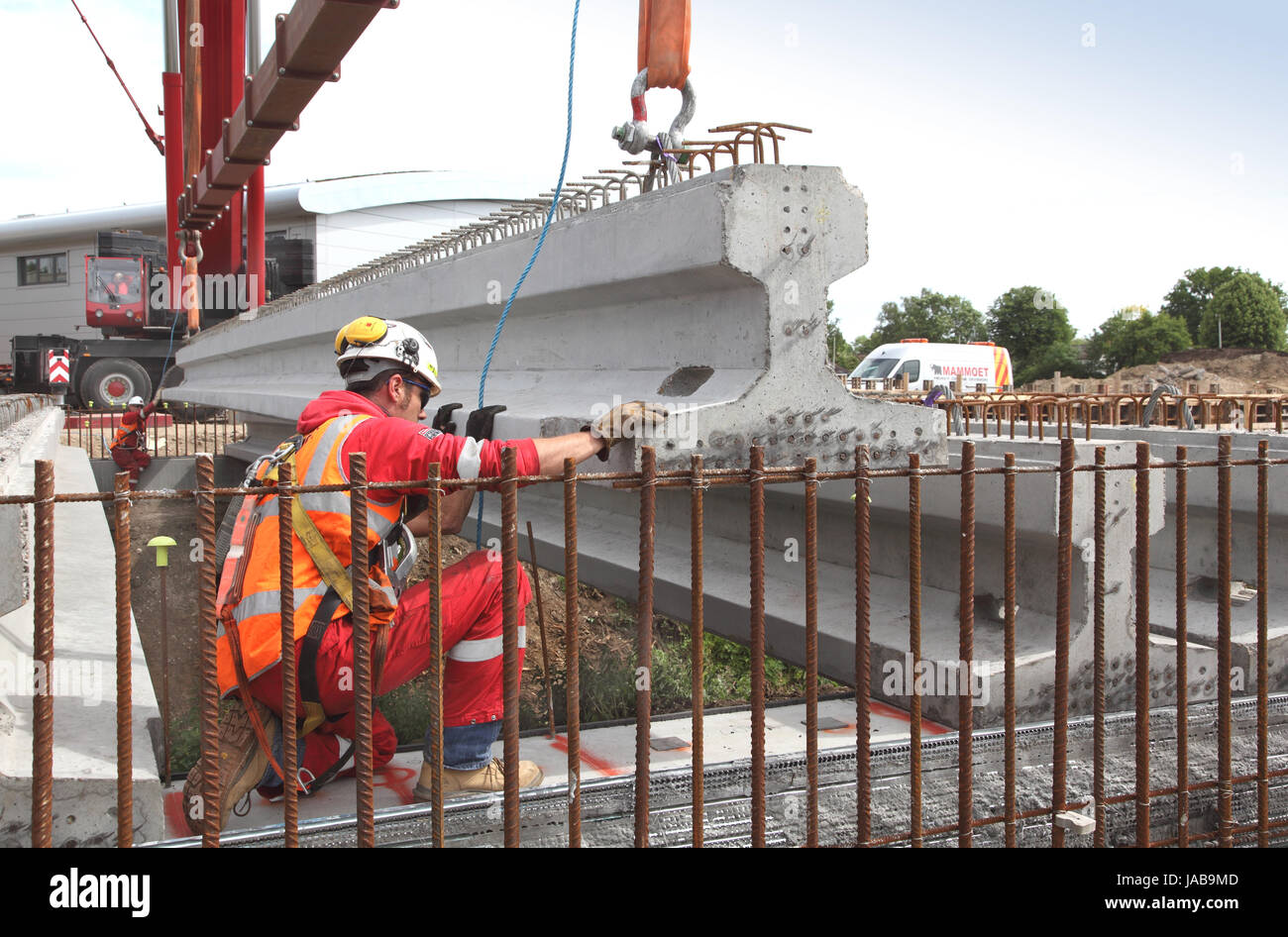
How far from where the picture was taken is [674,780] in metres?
3.16

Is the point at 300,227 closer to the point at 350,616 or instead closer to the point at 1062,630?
the point at 350,616

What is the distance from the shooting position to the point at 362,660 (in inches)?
101

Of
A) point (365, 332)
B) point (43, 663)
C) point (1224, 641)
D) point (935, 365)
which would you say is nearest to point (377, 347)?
point (365, 332)

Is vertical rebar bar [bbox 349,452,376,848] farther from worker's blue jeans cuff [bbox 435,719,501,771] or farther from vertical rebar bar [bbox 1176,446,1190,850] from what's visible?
vertical rebar bar [bbox 1176,446,1190,850]

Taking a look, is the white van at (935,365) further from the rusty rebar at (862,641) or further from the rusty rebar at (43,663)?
the rusty rebar at (43,663)

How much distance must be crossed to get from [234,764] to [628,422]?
1.61 meters

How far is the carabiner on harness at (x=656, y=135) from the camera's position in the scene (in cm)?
381

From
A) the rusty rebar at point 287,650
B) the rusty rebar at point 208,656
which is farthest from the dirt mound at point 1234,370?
the rusty rebar at point 208,656

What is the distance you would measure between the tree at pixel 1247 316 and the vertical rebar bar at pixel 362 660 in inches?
2573

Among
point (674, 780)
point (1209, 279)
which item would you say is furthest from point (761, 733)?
point (1209, 279)

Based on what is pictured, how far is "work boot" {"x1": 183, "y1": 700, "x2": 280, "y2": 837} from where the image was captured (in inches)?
121
